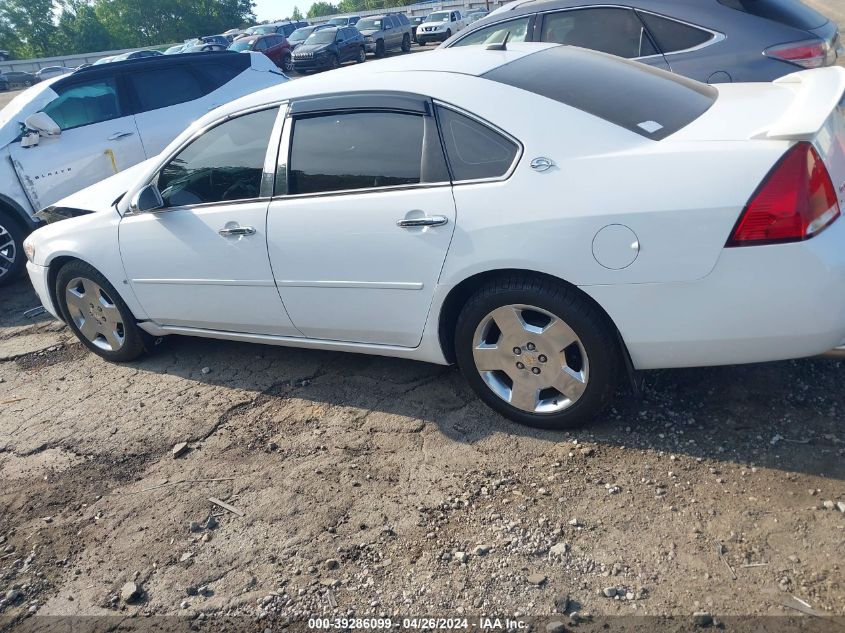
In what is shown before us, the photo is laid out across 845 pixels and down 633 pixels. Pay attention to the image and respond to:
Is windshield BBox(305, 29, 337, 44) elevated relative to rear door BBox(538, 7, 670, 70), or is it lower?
lower

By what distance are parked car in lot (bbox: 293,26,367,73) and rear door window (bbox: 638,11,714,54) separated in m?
25.8

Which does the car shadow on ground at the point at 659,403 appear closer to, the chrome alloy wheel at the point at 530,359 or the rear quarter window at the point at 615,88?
the chrome alloy wheel at the point at 530,359

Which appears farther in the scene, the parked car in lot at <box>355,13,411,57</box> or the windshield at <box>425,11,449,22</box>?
the windshield at <box>425,11,449,22</box>

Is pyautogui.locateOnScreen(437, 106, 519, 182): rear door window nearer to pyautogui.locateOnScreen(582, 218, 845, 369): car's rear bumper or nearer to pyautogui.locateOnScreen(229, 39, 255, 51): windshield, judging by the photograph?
pyautogui.locateOnScreen(582, 218, 845, 369): car's rear bumper

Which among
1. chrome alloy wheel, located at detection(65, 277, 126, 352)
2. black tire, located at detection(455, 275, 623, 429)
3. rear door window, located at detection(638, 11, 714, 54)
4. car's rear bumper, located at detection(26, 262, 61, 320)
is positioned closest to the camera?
black tire, located at detection(455, 275, 623, 429)

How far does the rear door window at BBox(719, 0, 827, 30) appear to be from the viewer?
5.45 m

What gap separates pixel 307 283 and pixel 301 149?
71cm

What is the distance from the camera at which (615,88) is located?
3.43 metres

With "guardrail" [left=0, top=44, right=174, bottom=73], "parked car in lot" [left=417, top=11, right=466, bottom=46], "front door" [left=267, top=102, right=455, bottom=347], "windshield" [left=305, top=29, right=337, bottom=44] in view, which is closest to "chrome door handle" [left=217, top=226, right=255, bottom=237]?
"front door" [left=267, top=102, right=455, bottom=347]

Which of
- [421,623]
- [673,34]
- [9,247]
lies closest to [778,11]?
[673,34]

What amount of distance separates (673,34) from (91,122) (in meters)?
5.65

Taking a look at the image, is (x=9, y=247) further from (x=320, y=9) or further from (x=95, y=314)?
(x=320, y=9)

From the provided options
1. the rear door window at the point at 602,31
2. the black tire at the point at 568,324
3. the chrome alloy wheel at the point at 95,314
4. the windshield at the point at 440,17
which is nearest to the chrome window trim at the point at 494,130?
the black tire at the point at 568,324

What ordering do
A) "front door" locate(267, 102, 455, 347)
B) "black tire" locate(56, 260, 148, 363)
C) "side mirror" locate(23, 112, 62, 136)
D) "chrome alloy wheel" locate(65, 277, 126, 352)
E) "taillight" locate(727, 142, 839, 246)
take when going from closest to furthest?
"taillight" locate(727, 142, 839, 246) < "front door" locate(267, 102, 455, 347) < "black tire" locate(56, 260, 148, 363) < "chrome alloy wheel" locate(65, 277, 126, 352) < "side mirror" locate(23, 112, 62, 136)
